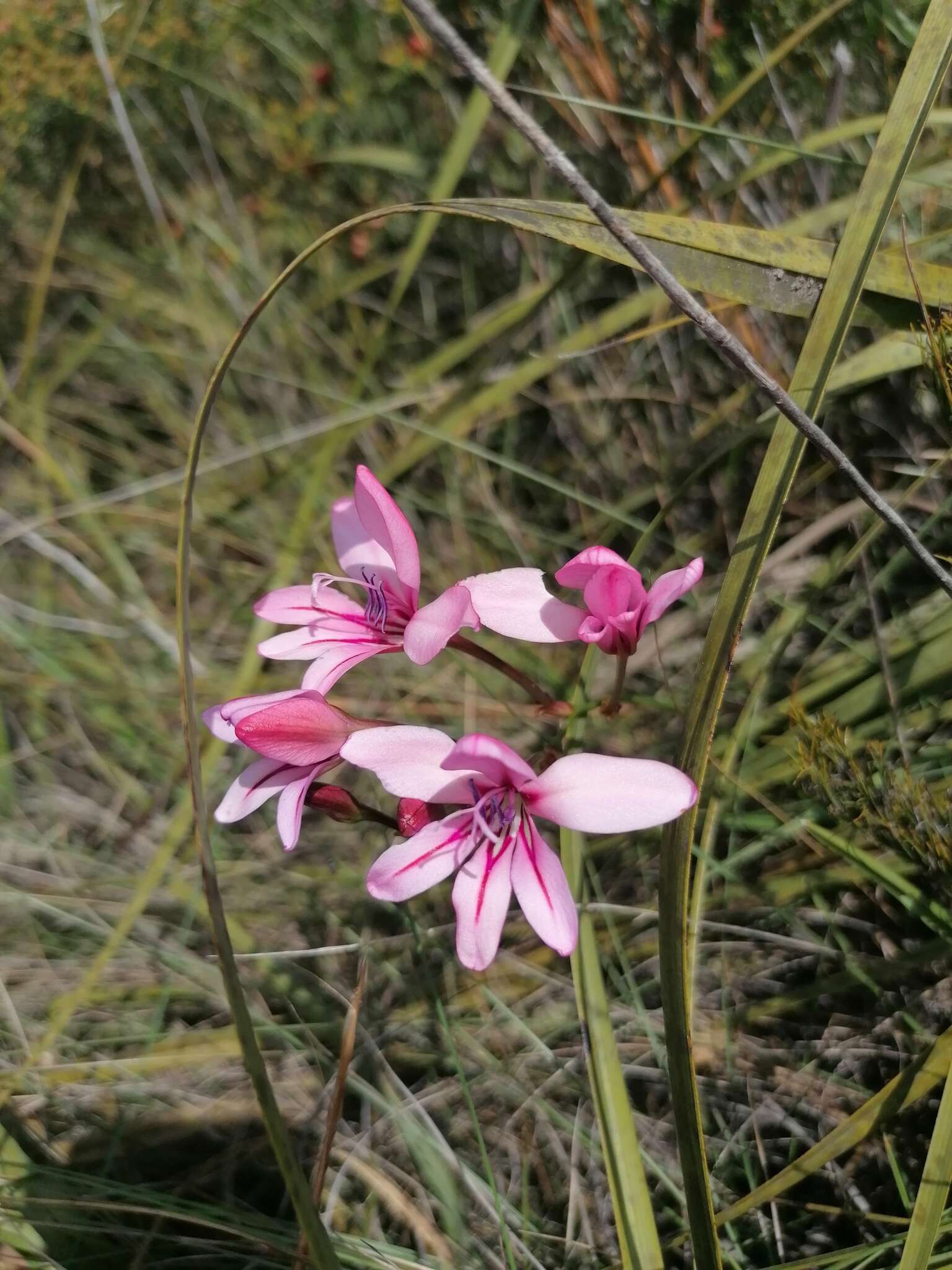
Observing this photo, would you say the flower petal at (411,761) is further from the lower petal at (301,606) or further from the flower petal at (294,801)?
the lower petal at (301,606)

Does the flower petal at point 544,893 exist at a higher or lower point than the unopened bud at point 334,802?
lower

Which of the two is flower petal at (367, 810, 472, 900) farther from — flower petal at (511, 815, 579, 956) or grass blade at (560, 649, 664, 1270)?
grass blade at (560, 649, 664, 1270)

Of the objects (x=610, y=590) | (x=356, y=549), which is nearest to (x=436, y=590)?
(x=356, y=549)

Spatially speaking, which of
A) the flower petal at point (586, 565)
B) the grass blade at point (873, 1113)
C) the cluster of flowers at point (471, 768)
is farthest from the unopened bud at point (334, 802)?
the grass blade at point (873, 1113)

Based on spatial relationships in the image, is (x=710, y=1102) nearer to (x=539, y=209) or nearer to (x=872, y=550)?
(x=872, y=550)

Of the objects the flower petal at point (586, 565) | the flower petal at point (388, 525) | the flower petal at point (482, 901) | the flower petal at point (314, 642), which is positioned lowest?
the flower petal at point (482, 901)

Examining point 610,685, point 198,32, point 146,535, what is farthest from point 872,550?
point 198,32

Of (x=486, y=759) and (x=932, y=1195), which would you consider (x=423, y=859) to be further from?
(x=932, y=1195)

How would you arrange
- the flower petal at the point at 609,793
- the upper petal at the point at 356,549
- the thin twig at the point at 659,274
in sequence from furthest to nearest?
1. the upper petal at the point at 356,549
2. the flower petal at the point at 609,793
3. the thin twig at the point at 659,274
